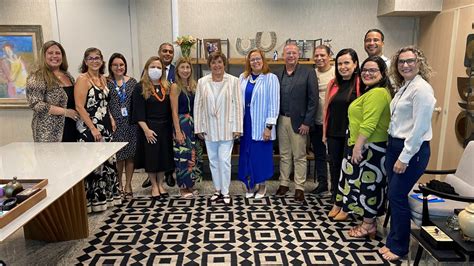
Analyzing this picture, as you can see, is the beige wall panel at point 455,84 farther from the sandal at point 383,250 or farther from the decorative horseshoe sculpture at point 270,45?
the decorative horseshoe sculpture at point 270,45

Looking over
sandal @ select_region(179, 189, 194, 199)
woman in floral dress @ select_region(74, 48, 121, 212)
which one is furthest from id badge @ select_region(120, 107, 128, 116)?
sandal @ select_region(179, 189, 194, 199)

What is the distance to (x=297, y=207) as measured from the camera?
370 centimetres

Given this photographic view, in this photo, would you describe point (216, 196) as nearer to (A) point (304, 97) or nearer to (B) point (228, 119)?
(B) point (228, 119)

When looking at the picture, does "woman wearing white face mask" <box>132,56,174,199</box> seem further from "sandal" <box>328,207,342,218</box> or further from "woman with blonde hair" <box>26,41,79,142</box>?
"sandal" <box>328,207,342,218</box>

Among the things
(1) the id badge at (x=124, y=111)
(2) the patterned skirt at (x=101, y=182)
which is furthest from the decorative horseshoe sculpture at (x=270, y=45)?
(2) the patterned skirt at (x=101, y=182)

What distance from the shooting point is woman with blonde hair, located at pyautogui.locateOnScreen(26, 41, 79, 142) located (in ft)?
10.3

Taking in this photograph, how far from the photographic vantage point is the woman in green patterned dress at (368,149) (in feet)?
8.76

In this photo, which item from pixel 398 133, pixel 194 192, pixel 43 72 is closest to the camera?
pixel 398 133

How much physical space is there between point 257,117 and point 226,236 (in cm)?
121

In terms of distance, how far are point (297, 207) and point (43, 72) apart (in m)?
2.60

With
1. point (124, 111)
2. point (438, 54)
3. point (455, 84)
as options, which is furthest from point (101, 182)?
point (438, 54)

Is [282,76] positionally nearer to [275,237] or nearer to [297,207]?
[297,207]

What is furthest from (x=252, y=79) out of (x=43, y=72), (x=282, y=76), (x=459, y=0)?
(x=459, y=0)

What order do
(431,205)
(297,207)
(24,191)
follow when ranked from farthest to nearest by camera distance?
(297,207) → (431,205) → (24,191)
